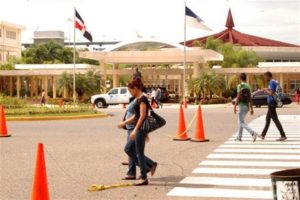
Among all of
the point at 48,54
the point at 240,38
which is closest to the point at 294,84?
the point at 240,38

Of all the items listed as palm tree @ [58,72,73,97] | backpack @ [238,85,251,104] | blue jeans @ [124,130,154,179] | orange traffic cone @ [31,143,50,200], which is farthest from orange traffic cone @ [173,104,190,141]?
palm tree @ [58,72,73,97]

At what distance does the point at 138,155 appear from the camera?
891 cm

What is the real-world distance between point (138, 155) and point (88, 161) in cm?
276

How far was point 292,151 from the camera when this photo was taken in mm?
13086

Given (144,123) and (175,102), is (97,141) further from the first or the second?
(175,102)

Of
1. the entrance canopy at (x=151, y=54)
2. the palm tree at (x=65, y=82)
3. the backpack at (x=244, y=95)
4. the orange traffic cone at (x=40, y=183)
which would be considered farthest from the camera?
the palm tree at (x=65, y=82)

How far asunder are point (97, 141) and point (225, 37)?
85028mm

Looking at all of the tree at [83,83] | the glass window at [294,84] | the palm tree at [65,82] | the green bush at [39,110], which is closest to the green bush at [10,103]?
the green bush at [39,110]

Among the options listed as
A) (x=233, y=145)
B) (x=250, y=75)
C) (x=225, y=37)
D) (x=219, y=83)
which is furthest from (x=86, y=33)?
(x=225, y=37)

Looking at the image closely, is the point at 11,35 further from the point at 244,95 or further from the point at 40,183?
the point at 40,183

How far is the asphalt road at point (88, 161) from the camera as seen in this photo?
828cm

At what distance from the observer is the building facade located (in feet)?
331

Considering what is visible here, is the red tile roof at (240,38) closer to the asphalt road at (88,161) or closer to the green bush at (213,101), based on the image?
the green bush at (213,101)

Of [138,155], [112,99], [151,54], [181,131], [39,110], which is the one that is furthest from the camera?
[151,54]
